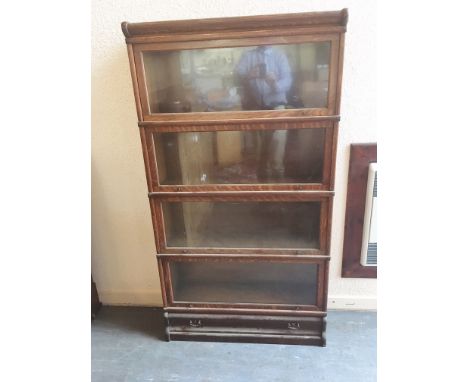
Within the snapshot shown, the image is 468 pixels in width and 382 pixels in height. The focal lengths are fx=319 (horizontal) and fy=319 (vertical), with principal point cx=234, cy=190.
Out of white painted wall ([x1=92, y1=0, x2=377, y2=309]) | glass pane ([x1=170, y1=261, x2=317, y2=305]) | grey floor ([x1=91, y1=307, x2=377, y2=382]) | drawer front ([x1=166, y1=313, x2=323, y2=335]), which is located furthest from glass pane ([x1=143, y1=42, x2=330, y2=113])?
grey floor ([x1=91, y1=307, x2=377, y2=382])

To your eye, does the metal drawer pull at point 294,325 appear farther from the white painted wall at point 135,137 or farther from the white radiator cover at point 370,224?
the white radiator cover at point 370,224

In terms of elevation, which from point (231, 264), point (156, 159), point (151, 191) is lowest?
point (231, 264)

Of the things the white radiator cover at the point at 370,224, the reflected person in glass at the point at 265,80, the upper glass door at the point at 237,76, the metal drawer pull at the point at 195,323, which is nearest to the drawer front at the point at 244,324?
the metal drawer pull at the point at 195,323

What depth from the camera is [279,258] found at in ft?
4.59

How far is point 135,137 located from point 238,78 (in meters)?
0.60

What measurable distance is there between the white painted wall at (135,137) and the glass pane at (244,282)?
23 cm

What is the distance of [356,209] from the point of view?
1549mm

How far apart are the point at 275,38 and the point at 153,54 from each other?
0.47 meters

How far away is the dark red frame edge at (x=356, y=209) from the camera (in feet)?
4.78

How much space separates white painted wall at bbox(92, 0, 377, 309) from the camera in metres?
1.32
